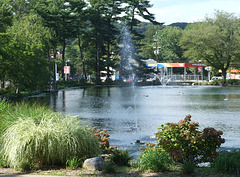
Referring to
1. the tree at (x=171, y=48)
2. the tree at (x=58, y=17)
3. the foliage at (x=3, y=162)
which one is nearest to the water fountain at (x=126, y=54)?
the tree at (x=58, y=17)

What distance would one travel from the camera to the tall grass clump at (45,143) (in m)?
8.37

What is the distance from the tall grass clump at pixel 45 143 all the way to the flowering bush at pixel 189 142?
5.86ft

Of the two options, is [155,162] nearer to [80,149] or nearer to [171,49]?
[80,149]

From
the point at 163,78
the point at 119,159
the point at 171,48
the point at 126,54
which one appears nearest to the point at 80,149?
the point at 119,159

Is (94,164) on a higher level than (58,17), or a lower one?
lower

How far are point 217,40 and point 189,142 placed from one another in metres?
76.0

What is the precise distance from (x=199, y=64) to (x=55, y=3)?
118 ft

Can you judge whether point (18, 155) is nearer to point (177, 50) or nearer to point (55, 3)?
point (55, 3)

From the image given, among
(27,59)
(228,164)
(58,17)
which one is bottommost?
(228,164)

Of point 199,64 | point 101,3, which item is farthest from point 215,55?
point 101,3

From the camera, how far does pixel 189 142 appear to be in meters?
8.97

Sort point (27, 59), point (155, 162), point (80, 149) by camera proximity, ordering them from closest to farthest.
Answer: point (155, 162), point (80, 149), point (27, 59)

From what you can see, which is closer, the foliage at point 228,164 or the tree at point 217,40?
the foliage at point 228,164

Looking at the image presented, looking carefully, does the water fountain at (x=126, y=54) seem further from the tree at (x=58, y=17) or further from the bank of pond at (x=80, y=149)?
the bank of pond at (x=80, y=149)
